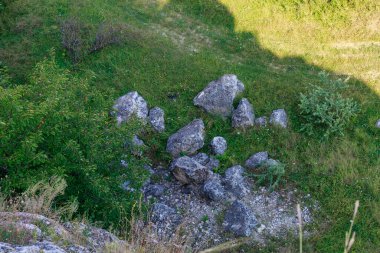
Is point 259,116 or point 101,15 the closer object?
point 259,116

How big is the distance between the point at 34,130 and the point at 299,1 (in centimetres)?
1539

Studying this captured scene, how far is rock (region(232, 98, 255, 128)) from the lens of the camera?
732 inches

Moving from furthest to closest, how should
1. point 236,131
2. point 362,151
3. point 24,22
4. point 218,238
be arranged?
point 24,22 < point 236,131 < point 362,151 < point 218,238

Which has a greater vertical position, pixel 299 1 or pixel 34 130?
pixel 299 1

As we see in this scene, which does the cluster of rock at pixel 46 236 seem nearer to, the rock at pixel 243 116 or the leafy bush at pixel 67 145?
the leafy bush at pixel 67 145

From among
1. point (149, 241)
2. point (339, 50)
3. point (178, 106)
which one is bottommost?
point (178, 106)

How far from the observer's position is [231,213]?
15.4 m

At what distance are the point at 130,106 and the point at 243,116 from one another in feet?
15.3

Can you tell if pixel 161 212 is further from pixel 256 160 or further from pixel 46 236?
pixel 46 236

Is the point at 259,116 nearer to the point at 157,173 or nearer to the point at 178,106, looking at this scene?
the point at 178,106

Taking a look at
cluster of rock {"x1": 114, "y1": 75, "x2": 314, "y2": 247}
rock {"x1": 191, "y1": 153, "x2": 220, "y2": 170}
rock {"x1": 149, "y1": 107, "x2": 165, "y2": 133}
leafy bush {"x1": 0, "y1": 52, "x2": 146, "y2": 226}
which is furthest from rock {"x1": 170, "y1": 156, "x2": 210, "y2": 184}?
leafy bush {"x1": 0, "y1": 52, "x2": 146, "y2": 226}

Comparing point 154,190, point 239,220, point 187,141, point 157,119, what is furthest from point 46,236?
point 157,119

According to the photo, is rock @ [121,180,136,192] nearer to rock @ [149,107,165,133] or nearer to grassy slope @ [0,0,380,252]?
grassy slope @ [0,0,380,252]

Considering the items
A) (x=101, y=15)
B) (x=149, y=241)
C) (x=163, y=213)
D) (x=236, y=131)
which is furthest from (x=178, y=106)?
(x=149, y=241)
